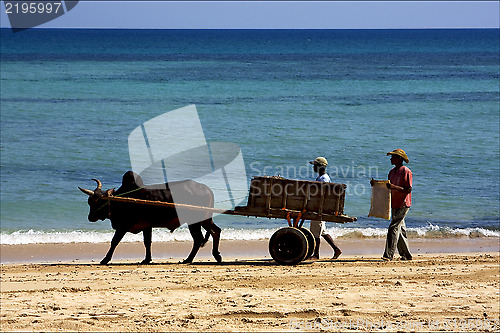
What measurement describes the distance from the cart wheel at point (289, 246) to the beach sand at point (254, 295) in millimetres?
192

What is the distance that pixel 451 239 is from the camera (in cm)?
1469

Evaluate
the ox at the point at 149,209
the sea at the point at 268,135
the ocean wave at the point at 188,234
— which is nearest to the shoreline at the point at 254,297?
the ox at the point at 149,209

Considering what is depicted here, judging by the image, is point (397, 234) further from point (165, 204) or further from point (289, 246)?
point (165, 204)

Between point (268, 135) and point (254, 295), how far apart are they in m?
19.0

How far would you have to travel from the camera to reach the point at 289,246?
1083 centimetres

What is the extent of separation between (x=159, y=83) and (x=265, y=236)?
36.7 meters

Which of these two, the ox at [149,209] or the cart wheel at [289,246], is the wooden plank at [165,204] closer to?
the ox at [149,209]

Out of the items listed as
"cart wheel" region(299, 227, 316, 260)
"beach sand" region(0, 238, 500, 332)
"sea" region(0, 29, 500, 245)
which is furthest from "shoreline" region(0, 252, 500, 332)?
"sea" region(0, 29, 500, 245)

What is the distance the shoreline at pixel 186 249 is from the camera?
12.5m

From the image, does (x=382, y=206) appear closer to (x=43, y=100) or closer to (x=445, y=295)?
(x=445, y=295)

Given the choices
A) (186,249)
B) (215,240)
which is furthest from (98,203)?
(186,249)

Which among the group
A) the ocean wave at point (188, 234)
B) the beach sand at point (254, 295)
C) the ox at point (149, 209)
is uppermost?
the ox at point (149, 209)

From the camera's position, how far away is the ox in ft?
36.8

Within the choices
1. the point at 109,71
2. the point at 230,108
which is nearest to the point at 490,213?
the point at 230,108
